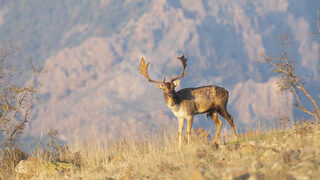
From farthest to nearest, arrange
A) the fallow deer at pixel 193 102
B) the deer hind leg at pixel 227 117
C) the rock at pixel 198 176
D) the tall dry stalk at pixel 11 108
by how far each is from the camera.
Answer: the tall dry stalk at pixel 11 108
the deer hind leg at pixel 227 117
the fallow deer at pixel 193 102
the rock at pixel 198 176

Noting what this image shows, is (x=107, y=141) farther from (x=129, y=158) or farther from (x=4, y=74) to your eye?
(x=4, y=74)

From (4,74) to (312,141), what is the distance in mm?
11737

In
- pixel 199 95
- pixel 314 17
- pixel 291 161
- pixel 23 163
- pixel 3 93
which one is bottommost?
pixel 291 161

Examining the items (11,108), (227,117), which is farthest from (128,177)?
(11,108)

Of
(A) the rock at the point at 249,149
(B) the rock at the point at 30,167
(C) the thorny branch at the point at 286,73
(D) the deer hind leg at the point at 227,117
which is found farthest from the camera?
(C) the thorny branch at the point at 286,73

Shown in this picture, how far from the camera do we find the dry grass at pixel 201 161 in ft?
26.5

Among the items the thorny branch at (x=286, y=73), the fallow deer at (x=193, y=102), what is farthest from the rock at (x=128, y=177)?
the thorny branch at (x=286, y=73)

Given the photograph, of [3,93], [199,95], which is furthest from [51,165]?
[199,95]

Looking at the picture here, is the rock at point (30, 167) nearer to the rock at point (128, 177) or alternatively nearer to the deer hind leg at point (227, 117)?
the rock at point (128, 177)

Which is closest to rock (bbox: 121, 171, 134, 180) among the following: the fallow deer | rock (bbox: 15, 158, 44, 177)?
the fallow deer

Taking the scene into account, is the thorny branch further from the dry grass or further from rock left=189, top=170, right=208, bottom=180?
rock left=189, top=170, right=208, bottom=180

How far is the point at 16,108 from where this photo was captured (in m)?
16.3

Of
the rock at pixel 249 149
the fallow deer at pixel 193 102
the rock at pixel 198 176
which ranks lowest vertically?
the rock at pixel 198 176

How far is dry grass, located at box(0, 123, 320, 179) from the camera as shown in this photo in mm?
8062
